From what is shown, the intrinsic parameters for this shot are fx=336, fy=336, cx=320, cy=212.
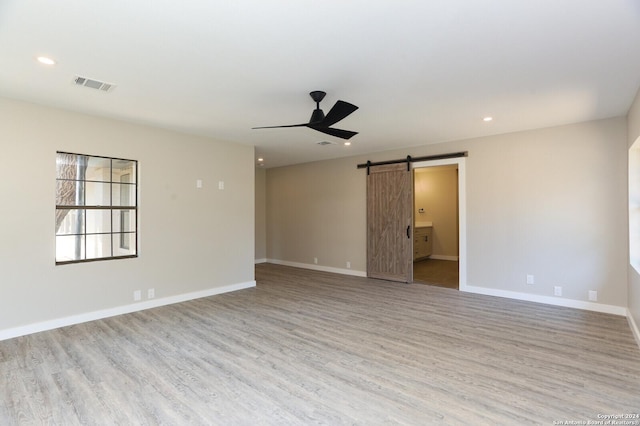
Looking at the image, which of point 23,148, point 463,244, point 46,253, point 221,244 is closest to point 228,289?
point 221,244

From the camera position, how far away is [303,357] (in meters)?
2.97

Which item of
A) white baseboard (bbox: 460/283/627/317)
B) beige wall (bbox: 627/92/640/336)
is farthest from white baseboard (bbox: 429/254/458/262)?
beige wall (bbox: 627/92/640/336)

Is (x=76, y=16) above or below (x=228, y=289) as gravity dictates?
above

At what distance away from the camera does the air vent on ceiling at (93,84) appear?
297 cm

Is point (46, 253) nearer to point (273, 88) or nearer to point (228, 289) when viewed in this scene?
point (228, 289)

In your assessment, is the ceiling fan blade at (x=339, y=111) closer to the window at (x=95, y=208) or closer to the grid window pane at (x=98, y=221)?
the window at (x=95, y=208)

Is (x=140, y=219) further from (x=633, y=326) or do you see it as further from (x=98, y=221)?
(x=633, y=326)

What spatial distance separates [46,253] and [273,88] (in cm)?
308

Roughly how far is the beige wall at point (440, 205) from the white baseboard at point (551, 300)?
3.79m

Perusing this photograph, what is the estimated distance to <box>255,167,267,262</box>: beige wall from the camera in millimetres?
8500

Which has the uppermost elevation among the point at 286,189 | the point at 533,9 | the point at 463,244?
the point at 533,9

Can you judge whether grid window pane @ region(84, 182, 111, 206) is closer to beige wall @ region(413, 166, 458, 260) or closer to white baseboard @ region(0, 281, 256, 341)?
white baseboard @ region(0, 281, 256, 341)

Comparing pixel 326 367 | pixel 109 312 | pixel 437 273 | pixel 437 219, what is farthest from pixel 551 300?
pixel 109 312

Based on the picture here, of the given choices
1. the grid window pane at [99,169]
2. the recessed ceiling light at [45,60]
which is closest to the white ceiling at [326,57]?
the recessed ceiling light at [45,60]
